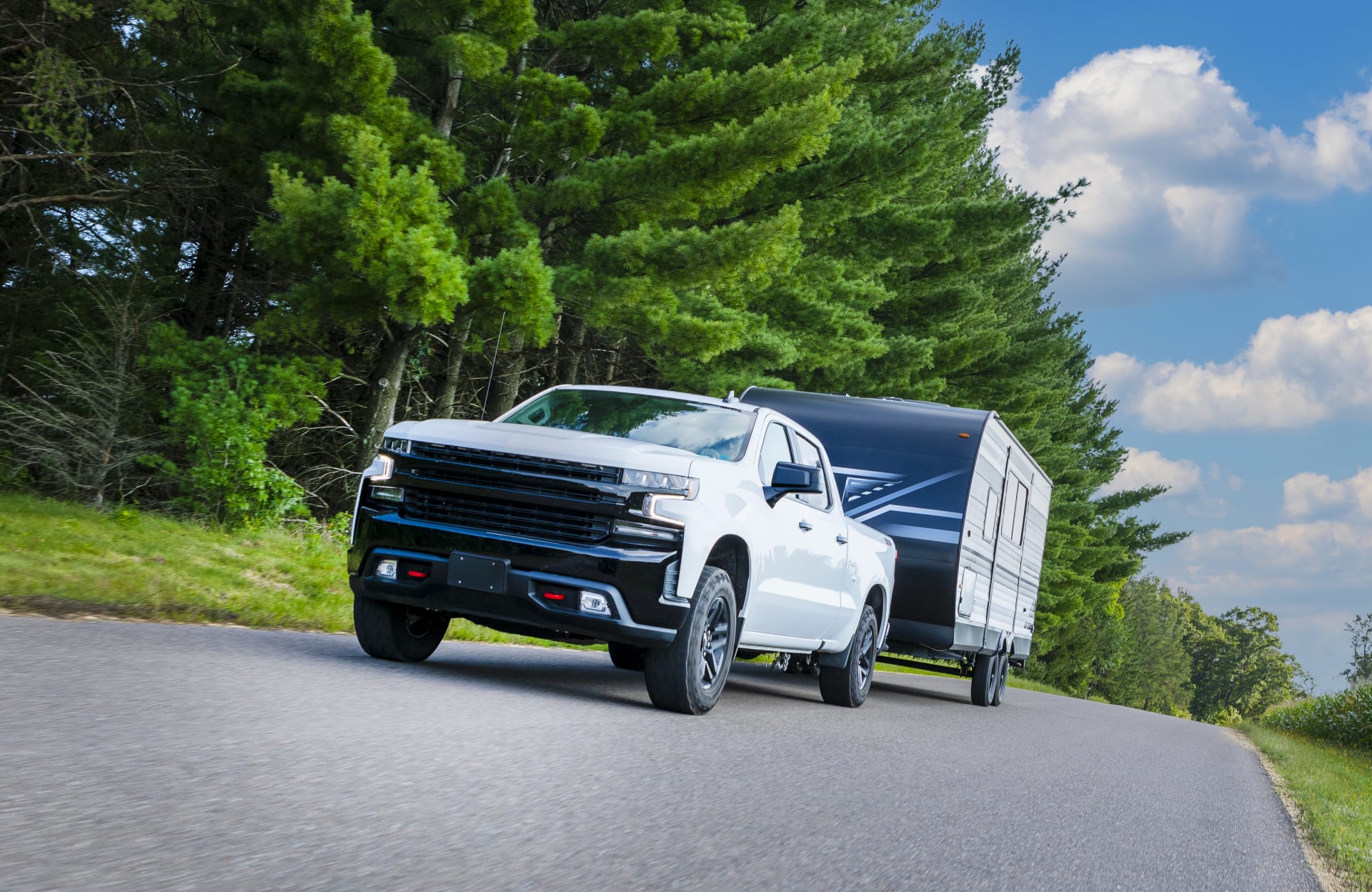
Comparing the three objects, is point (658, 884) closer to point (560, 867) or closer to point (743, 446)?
point (560, 867)

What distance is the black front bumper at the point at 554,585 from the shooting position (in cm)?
734

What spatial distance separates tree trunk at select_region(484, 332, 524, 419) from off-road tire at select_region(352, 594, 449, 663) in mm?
12551

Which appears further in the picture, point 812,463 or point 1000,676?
point 1000,676

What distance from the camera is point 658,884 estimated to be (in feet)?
13.2

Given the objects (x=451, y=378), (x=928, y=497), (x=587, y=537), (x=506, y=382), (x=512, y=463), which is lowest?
(x=587, y=537)

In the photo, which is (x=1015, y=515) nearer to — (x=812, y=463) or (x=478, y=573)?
(x=812, y=463)

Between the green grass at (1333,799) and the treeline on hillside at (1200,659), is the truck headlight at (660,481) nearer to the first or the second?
the green grass at (1333,799)

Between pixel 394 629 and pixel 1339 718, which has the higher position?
pixel 1339 718

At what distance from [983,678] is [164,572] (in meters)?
9.58

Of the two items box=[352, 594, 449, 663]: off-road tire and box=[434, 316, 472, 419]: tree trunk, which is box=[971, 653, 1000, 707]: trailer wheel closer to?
box=[352, 594, 449, 663]: off-road tire

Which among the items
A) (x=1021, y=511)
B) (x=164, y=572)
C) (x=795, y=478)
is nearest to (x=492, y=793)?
(x=795, y=478)

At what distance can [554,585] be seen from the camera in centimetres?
736

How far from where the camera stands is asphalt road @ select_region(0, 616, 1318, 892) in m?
3.81

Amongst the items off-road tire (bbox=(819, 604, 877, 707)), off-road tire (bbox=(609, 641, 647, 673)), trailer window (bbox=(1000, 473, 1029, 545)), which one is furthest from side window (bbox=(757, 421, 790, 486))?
trailer window (bbox=(1000, 473, 1029, 545))
